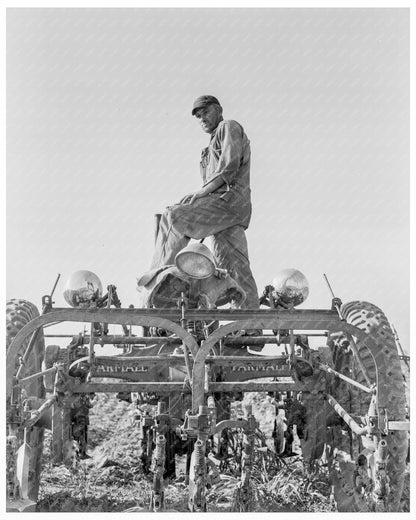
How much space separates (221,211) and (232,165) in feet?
1.78

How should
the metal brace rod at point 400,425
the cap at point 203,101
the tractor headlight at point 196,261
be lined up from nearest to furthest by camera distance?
the metal brace rod at point 400,425 → the tractor headlight at point 196,261 → the cap at point 203,101

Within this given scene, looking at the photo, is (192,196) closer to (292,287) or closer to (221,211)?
(221,211)

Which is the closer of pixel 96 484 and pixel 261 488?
pixel 261 488

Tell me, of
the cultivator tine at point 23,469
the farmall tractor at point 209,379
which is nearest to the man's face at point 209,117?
the farmall tractor at point 209,379

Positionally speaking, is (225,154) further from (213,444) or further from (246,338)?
(213,444)

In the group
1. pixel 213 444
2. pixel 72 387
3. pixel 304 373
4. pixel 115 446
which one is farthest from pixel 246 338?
pixel 115 446

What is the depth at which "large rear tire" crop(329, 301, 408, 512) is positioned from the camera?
25.7 feet

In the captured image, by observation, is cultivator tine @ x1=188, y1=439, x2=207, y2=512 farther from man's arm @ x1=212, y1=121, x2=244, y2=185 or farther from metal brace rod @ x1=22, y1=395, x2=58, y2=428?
man's arm @ x1=212, y1=121, x2=244, y2=185

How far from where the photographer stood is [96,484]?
10.5m

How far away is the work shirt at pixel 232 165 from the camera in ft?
31.6

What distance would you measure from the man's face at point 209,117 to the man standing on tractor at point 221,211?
0.01m

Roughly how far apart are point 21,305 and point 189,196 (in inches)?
90.3

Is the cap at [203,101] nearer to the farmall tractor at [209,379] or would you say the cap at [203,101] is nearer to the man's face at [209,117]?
the man's face at [209,117]

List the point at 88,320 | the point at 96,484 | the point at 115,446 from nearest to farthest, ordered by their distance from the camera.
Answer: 1. the point at 88,320
2. the point at 96,484
3. the point at 115,446
